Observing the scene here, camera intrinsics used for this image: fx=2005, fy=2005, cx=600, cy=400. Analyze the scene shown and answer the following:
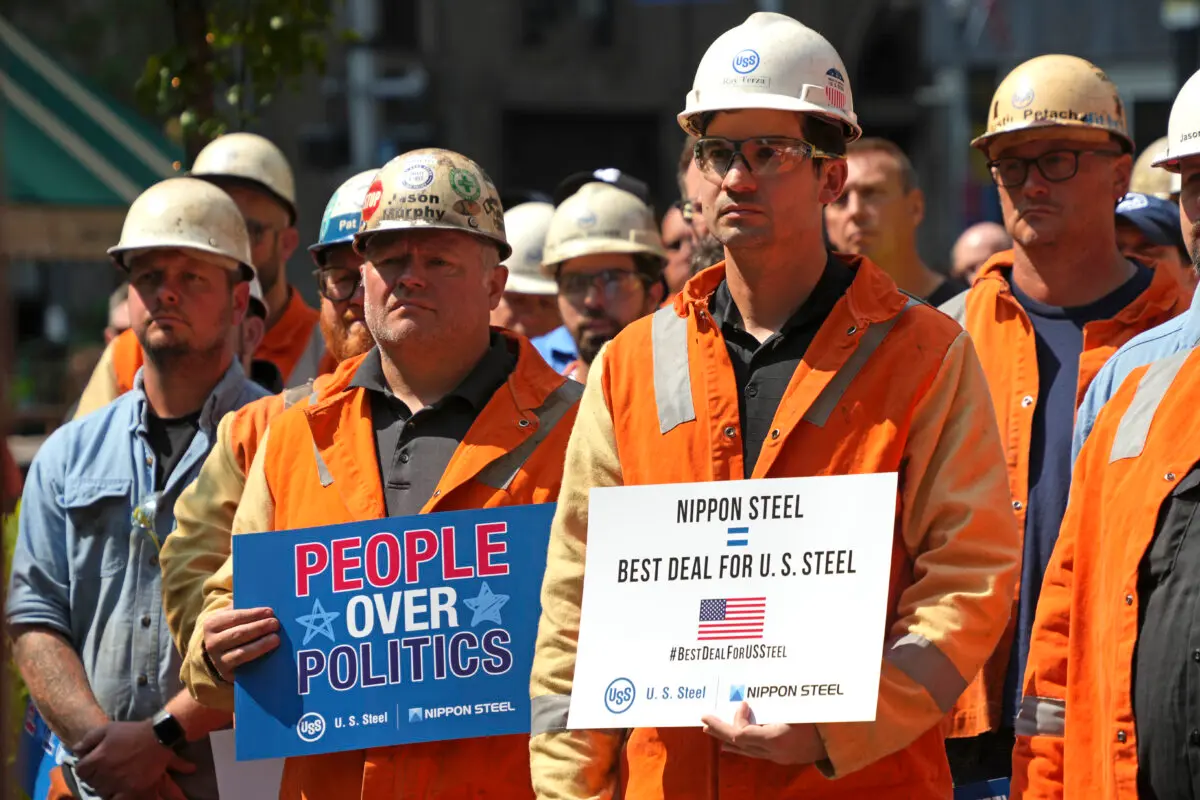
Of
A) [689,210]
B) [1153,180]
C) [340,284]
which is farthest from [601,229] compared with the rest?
[1153,180]

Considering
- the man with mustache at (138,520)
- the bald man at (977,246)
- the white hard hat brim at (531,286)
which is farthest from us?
the bald man at (977,246)

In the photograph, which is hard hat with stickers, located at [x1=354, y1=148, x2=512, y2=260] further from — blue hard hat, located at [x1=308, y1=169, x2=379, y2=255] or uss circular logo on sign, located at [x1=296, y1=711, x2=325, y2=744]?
uss circular logo on sign, located at [x1=296, y1=711, x2=325, y2=744]

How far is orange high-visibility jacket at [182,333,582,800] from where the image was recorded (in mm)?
4590

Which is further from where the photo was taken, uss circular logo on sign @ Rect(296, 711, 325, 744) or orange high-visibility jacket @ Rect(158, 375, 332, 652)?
orange high-visibility jacket @ Rect(158, 375, 332, 652)

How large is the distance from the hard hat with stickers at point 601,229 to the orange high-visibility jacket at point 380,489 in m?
2.55

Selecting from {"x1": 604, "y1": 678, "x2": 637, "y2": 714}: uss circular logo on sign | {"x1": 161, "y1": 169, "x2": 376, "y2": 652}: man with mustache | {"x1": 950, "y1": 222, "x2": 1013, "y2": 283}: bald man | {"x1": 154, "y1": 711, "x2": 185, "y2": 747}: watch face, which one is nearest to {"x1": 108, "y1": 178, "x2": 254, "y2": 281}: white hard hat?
{"x1": 161, "y1": 169, "x2": 376, "y2": 652}: man with mustache

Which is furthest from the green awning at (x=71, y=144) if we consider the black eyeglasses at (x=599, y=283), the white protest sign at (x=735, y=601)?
the white protest sign at (x=735, y=601)

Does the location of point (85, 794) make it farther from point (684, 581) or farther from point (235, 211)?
point (684, 581)

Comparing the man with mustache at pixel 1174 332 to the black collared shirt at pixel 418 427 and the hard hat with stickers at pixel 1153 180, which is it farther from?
the hard hat with stickers at pixel 1153 180

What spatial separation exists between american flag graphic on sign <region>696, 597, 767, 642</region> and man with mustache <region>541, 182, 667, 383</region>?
11.0ft

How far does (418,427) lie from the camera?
484 cm

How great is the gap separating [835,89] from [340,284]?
7.13 feet

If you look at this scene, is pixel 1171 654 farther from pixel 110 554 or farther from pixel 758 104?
pixel 110 554

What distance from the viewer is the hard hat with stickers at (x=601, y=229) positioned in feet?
24.7
